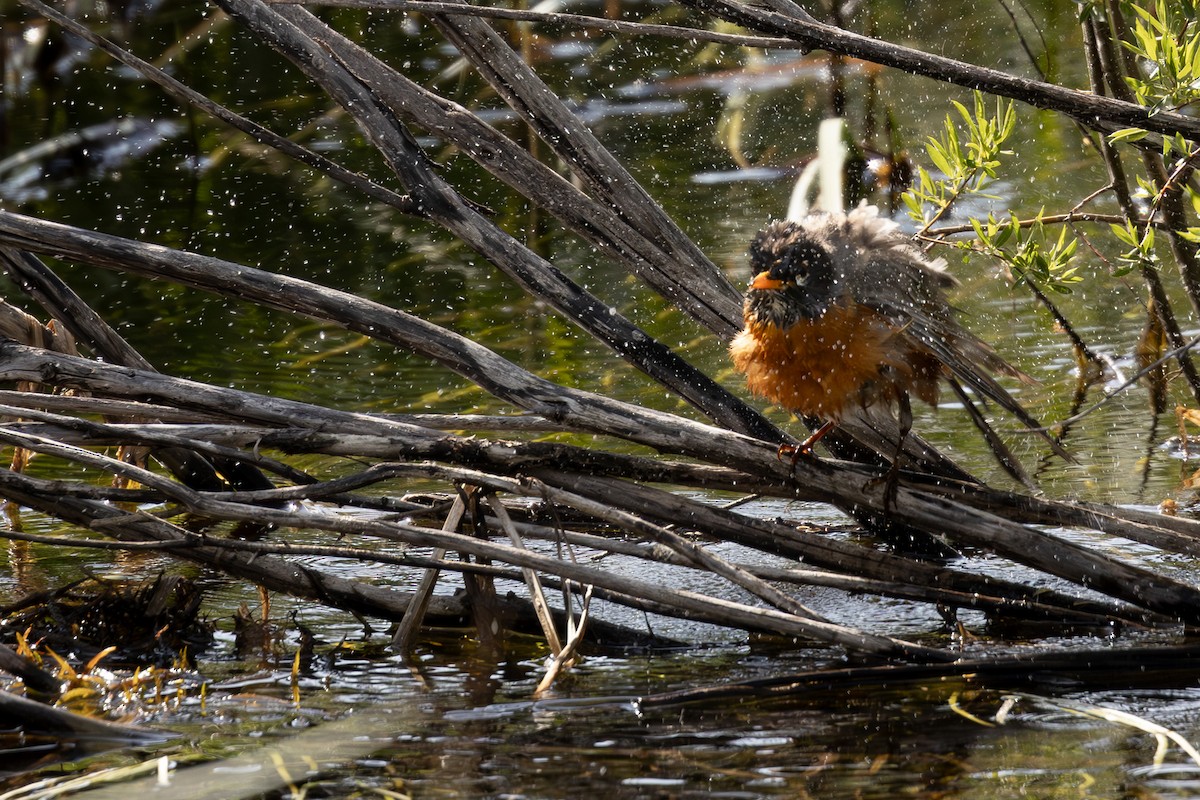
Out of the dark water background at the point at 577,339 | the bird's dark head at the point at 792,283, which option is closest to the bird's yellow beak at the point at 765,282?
the bird's dark head at the point at 792,283

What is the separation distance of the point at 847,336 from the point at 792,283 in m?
0.20

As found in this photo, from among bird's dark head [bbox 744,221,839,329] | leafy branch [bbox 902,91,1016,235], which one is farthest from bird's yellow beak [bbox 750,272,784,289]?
leafy branch [bbox 902,91,1016,235]

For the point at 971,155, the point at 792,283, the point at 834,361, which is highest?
the point at 971,155

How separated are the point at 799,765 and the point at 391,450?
122 centimetres

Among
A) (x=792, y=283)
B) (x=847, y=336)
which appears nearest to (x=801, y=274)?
(x=792, y=283)

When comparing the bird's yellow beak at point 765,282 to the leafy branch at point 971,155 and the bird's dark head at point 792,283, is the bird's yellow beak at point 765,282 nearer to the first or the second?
the bird's dark head at point 792,283

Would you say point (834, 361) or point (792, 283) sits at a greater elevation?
point (792, 283)

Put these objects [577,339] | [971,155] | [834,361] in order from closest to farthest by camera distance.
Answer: [834,361] < [971,155] < [577,339]

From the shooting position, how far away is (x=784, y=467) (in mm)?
3443

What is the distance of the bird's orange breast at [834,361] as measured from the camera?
3.61m

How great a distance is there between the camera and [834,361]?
361 centimetres

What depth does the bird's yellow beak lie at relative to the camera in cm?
368

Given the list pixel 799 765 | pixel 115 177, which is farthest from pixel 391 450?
pixel 115 177

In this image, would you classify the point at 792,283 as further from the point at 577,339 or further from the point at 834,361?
the point at 577,339
